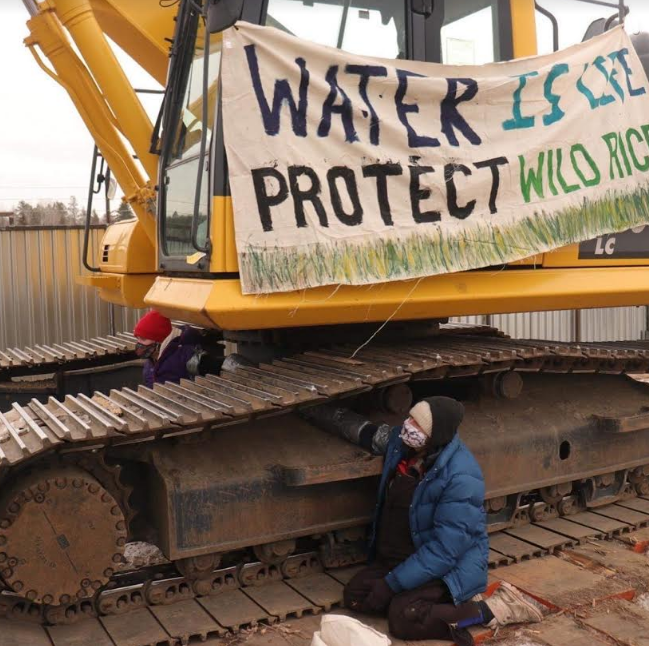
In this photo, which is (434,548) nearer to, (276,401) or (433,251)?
(276,401)

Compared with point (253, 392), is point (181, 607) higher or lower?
lower

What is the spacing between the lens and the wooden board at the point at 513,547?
532 centimetres

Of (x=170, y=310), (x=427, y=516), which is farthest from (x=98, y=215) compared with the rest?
(x=427, y=516)

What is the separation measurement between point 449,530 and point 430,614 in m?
0.40

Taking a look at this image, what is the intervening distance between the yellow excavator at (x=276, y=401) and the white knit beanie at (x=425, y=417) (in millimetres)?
323

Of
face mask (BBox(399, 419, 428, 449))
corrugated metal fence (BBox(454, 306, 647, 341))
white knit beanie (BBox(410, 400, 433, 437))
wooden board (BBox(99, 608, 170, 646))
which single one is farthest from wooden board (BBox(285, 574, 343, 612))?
corrugated metal fence (BBox(454, 306, 647, 341))

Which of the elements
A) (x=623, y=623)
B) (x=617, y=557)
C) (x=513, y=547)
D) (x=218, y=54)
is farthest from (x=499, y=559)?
(x=218, y=54)

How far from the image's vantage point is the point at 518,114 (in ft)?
16.8

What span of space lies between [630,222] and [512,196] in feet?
2.98

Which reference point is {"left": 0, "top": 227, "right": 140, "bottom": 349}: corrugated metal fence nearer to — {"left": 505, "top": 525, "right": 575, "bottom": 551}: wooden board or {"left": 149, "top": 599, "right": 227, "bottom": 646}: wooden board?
{"left": 505, "top": 525, "right": 575, "bottom": 551}: wooden board

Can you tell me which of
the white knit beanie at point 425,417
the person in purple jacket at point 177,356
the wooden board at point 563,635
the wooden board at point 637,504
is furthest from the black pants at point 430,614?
the person in purple jacket at point 177,356

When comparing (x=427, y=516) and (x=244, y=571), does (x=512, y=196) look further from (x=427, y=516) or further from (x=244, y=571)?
(x=244, y=571)

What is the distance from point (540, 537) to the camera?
18.4 ft

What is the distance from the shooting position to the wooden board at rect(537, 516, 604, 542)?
5.66 m
